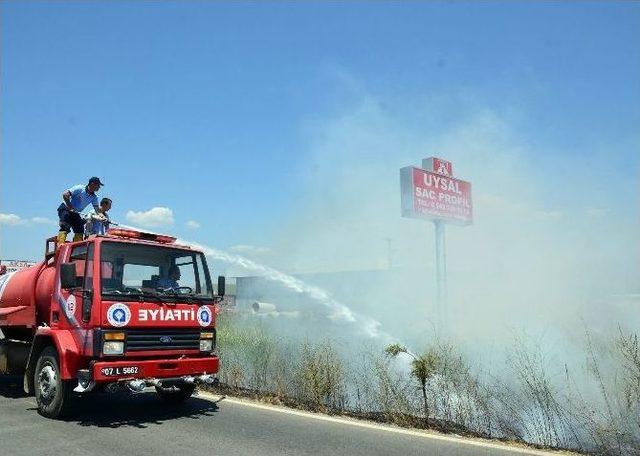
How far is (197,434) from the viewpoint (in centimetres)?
593

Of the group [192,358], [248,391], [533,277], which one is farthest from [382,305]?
[192,358]

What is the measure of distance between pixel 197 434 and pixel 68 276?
97.9 inches

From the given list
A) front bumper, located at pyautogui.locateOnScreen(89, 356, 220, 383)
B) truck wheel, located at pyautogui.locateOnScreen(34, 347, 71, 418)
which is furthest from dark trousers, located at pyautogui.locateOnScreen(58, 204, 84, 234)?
front bumper, located at pyautogui.locateOnScreen(89, 356, 220, 383)

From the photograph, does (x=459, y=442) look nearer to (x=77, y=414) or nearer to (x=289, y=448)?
(x=289, y=448)

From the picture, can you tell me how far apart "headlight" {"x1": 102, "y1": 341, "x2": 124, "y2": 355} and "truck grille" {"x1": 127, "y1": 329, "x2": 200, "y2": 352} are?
0.33 feet

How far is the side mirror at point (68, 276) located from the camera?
20.7 feet

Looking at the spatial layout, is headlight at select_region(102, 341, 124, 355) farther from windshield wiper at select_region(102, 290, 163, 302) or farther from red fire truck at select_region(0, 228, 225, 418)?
windshield wiper at select_region(102, 290, 163, 302)

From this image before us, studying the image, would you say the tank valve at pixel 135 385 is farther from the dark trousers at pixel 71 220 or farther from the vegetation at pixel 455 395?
the dark trousers at pixel 71 220

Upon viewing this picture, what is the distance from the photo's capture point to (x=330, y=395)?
800cm

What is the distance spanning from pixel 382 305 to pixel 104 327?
Answer: 29.9 metres

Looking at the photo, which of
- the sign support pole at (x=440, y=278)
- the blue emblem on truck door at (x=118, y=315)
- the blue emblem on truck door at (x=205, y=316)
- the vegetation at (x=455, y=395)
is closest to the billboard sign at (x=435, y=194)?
the sign support pole at (x=440, y=278)

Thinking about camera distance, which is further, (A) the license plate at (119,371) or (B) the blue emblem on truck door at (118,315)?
(B) the blue emblem on truck door at (118,315)

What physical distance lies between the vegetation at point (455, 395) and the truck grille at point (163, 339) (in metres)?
2.05

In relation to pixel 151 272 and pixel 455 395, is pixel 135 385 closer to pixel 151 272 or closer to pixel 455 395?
pixel 151 272
